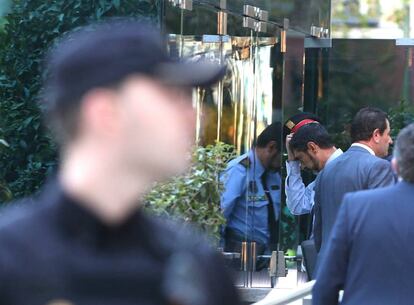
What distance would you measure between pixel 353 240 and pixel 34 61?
306 cm

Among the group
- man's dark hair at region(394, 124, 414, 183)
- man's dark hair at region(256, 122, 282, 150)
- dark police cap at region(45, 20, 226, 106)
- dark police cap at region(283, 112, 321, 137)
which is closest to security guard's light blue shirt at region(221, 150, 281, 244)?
man's dark hair at region(256, 122, 282, 150)

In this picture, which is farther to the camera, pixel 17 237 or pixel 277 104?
pixel 277 104

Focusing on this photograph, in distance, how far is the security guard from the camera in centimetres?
959

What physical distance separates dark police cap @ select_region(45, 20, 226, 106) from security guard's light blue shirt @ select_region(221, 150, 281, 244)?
6.87 metres

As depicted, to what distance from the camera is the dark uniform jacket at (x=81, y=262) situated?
2.00 metres

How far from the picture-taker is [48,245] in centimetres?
200

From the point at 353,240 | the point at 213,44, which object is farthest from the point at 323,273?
the point at 213,44

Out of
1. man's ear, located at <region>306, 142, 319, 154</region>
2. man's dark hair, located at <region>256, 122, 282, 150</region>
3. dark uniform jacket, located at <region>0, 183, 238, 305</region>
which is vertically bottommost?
man's dark hair, located at <region>256, 122, 282, 150</region>

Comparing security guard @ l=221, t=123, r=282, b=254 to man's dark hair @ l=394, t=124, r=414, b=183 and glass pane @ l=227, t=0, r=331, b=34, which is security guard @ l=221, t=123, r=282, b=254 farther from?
man's dark hair @ l=394, t=124, r=414, b=183

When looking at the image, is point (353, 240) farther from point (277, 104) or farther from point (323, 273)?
point (277, 104)

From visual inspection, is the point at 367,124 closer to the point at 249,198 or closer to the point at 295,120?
the point at 249,198

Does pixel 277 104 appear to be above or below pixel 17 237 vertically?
below

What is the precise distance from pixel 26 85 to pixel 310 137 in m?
2.54

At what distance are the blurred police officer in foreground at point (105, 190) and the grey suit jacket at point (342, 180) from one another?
5354mm
